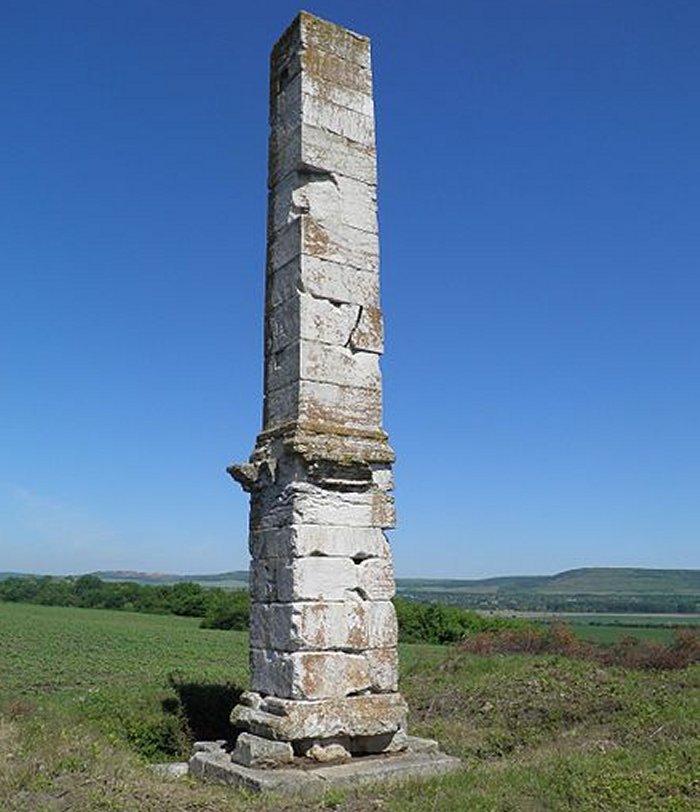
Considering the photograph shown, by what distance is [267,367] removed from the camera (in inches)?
352

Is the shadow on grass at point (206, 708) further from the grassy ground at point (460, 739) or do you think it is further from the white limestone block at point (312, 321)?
the white limestone block at point (312, 321)

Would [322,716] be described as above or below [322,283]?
below

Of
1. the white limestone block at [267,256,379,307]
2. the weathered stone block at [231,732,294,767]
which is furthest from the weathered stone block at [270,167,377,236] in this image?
the weathered stone block at [231,732,294,767]

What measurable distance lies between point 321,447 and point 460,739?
4.64 metres

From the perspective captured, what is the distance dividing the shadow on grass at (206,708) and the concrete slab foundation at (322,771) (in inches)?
99.6

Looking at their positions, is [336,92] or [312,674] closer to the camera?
[312,674]

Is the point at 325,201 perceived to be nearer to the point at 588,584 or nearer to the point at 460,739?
the point at 460,739

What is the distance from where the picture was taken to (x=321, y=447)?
8.02 m

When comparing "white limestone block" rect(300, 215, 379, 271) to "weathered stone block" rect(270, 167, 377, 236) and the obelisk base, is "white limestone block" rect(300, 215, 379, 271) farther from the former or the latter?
the obelisk base

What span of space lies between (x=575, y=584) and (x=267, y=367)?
428ft

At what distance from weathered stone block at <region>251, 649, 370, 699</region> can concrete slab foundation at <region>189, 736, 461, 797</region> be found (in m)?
0.61

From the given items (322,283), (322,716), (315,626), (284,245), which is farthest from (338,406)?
(322,716)

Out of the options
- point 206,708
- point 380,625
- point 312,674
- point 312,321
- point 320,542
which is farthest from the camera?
point 206,708

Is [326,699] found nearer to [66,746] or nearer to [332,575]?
[332,575]
